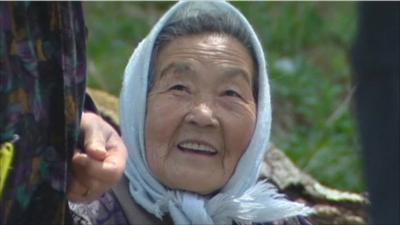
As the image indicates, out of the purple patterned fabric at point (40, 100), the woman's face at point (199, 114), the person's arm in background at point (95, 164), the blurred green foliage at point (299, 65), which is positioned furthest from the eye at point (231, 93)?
the blurred green foliage at point (299, 65)

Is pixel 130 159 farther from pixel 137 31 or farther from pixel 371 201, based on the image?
pixel 137 31

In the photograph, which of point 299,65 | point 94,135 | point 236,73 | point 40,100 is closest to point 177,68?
point 236,73

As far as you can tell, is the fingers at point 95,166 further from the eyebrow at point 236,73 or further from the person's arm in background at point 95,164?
the eyebrow at point 236,73

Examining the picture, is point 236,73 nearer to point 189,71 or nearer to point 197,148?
point 189,71

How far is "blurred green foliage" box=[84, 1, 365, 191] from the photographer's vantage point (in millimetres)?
6316

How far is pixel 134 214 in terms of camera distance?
363cm

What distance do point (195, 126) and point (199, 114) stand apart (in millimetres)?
38

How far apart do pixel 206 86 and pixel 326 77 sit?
12.9 ft

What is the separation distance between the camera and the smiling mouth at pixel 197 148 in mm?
3549

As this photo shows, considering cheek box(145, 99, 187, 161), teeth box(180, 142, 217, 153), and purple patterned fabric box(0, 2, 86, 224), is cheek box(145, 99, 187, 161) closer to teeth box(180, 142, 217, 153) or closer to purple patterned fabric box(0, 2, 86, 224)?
teeth box(180, 142, 217, 153)

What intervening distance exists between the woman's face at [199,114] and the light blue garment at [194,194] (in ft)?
0.09

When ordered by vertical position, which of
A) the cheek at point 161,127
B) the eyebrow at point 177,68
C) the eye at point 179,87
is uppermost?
the eyebrow at point 177,68

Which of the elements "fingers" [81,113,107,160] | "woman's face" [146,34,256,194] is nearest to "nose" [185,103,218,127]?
"woman's face" [146,34,256,194]

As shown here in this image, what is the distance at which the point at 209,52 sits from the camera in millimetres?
3619
